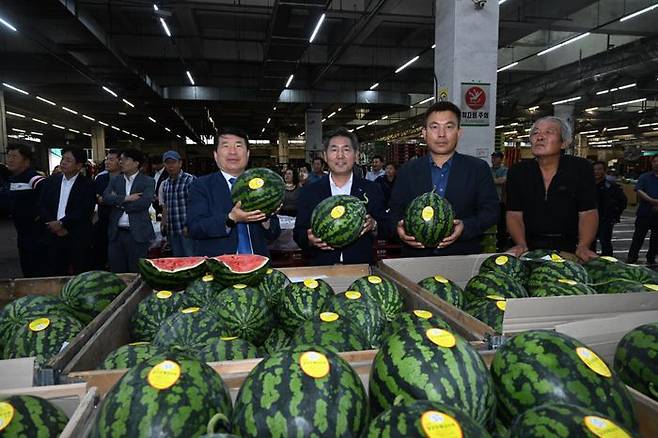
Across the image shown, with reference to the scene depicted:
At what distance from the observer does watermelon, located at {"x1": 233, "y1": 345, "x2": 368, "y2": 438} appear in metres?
0.96

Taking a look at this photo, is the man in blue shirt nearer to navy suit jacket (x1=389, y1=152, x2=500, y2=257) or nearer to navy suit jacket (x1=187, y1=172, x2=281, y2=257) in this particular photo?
navy suit jacket (x1=389, y1=152, x2=500, y2=257)

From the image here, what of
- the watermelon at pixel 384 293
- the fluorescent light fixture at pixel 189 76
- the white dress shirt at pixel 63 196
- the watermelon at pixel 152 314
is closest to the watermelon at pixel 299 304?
the watermelon at pixel 384 293

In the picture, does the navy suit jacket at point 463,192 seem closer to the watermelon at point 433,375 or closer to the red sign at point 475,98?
the watermelon at point 433,375

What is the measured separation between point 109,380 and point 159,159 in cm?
957

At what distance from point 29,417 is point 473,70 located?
718 cm

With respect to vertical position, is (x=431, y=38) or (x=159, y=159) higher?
(x=431, y=38)

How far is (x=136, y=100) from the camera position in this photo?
761 inches

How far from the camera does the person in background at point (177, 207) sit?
5.68 m

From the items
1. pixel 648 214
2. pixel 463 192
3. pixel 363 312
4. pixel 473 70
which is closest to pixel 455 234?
pixel 463 192

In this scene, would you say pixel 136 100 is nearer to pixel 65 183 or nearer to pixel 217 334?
pixel 65 183

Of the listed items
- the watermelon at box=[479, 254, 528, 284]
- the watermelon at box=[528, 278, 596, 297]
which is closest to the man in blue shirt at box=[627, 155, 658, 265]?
the watermelon at box=[479, 254, 528, 284]

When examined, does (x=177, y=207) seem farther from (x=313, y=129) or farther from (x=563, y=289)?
(x=313, y=129)

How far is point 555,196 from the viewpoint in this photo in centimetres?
317

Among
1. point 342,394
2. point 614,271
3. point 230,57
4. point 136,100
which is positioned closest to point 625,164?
point 230,57
